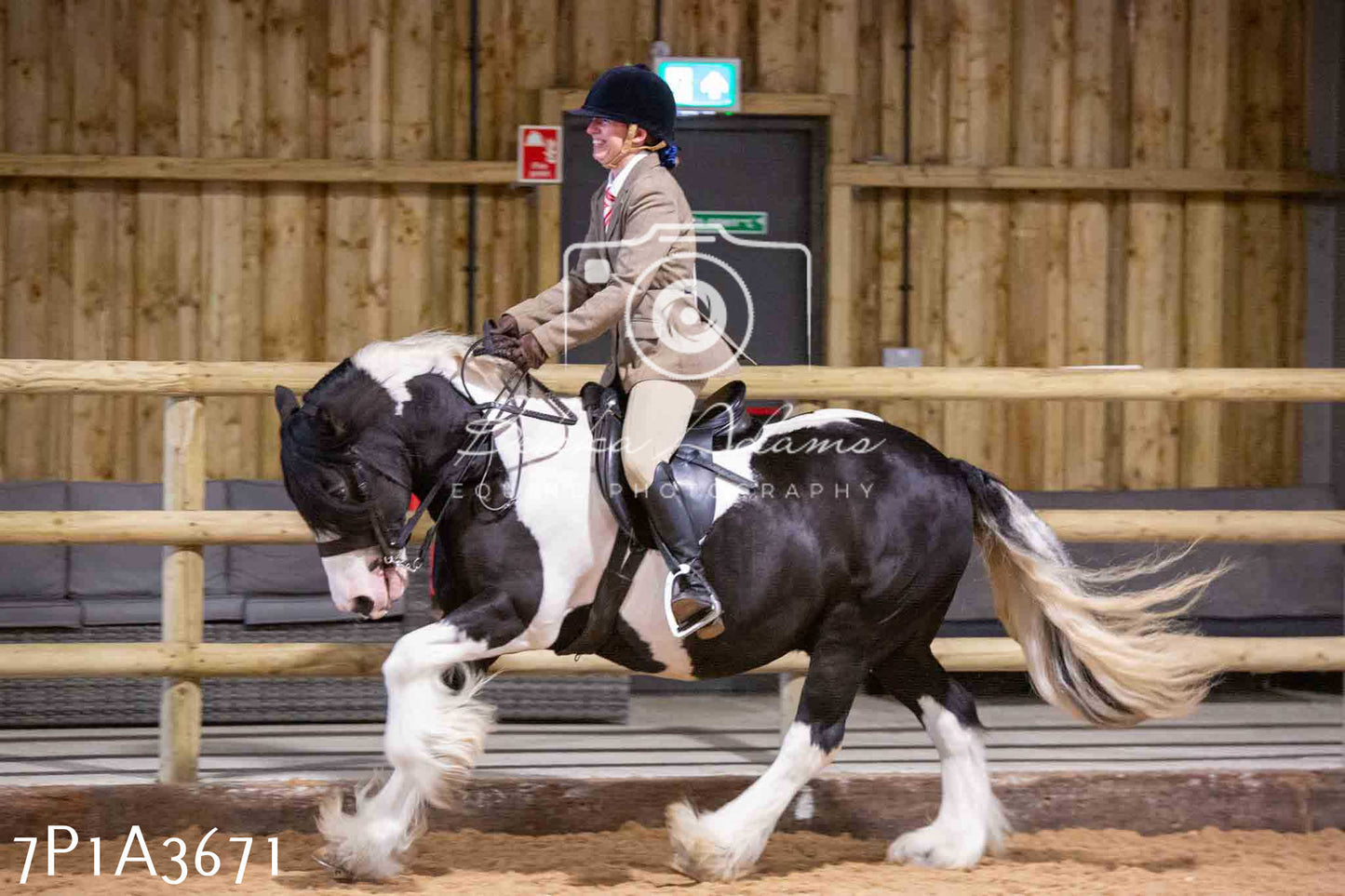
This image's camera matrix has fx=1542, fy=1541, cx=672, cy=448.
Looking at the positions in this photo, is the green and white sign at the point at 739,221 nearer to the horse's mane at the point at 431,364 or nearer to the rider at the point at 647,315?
the rider at the point at 647,315

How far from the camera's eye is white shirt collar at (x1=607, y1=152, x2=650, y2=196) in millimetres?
3896

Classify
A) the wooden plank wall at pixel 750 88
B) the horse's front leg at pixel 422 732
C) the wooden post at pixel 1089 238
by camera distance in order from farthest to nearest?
the wooden post at pixel 1089 238 → the wooden plank wall at pixel 750 88 → the horse's front leg at pixel 422 732

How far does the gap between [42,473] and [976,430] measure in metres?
4.51

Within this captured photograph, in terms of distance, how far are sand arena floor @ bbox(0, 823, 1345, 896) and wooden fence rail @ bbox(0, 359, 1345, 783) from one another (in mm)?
476

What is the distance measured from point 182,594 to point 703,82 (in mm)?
3845

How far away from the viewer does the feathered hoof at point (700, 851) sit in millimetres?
3830

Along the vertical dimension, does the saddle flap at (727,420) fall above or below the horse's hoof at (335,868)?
above

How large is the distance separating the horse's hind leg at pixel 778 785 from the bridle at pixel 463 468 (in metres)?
0.92

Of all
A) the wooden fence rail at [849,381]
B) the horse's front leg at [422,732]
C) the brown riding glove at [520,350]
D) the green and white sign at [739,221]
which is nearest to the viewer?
the horse's front leg at [422,732]

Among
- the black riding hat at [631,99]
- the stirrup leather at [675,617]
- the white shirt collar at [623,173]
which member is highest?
the black riding hat at [631,99]

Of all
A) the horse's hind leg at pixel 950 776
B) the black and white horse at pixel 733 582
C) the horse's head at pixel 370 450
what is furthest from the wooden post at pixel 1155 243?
the horse's head at pixel 370 450

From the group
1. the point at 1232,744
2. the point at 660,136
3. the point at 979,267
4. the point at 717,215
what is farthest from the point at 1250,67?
the point at 660,136

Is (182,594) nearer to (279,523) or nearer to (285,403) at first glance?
(279,523)

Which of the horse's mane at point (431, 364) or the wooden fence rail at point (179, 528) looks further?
the wooden fence rail at point (179, 528)
